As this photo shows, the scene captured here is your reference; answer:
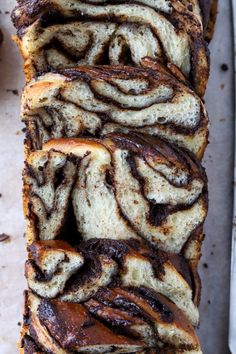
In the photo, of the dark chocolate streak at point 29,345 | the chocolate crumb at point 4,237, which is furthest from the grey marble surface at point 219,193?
the dark chocolate streak at point 29,345

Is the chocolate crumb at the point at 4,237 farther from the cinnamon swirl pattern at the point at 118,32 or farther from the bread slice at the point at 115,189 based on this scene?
the cinnamon swirl pattern at the point at 118,32

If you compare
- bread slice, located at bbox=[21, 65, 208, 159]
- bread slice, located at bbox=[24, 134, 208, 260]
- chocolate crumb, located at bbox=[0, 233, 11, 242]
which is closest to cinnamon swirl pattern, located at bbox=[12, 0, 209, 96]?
bread slice, located at bbox=[21, 65, 208, 159]

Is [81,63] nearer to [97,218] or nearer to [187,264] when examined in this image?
[97,218]

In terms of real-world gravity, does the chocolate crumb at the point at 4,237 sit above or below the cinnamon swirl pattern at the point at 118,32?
below

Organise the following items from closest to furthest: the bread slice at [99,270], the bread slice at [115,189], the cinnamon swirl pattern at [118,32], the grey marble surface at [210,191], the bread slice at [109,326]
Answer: the bread slice at [109,326]
the bread slice at [99,270]
the bread slice at [115,189]
the cinnamon swirl pattern at [118,32]
the grey marble surface at [210,191]

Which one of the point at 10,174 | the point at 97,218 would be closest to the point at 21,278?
the point at 10,174

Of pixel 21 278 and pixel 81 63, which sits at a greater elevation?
pixel 81 63
